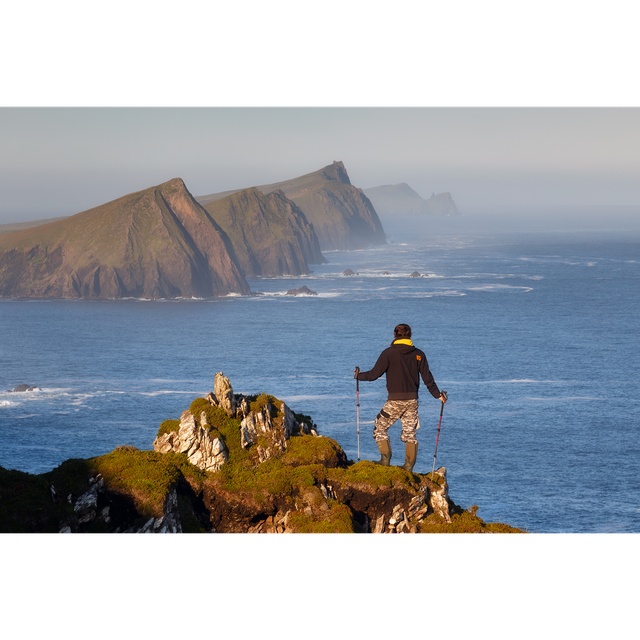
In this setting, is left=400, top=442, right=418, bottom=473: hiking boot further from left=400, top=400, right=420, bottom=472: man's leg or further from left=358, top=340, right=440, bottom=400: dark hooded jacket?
left=358, top=340, right=440, bottom=400: dark hooded jacket

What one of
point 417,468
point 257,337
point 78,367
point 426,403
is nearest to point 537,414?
point 426,403

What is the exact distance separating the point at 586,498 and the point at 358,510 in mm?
82292

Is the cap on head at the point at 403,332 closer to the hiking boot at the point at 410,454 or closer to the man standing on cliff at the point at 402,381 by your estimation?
the man standing on cliff at the point at 402,381

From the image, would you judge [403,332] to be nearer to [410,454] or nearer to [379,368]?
[379,368]

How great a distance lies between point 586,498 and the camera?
87.2m

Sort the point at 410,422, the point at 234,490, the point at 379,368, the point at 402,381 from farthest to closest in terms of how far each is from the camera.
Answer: the point at 234,490 < the point at 410,422 < the point at 402,381 < the point at 379,368

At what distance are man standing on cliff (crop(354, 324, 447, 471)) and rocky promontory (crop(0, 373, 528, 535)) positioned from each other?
2.72 feet

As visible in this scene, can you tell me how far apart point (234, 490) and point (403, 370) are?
14.2ft

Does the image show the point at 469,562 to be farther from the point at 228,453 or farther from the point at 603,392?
the point at 603,392

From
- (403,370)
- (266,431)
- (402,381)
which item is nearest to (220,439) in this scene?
(266,431)

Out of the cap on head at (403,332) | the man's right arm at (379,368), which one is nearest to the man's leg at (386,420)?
the man's right arm at (379,368)

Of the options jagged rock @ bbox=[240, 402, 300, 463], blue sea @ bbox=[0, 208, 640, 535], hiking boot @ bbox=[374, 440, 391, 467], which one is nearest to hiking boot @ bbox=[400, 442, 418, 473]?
hiking boot @ bbox=[374, 440, 391, 467]

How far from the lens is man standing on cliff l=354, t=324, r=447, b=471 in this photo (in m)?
13.0

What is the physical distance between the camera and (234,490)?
1427 cm
